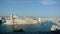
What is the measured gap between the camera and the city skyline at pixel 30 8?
5031mm

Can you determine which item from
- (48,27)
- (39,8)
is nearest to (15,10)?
(39,8)

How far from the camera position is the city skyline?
5.03 meters

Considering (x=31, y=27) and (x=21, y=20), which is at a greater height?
(x=21, y=20)

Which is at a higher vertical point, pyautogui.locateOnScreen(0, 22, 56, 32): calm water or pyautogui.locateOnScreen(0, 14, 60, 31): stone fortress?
pyautogui.locateOnScreen(0, 14, 60, 31): stone fortress

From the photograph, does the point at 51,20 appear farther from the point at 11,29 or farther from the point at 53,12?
the point at 11,29

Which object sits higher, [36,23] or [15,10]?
[15,10]

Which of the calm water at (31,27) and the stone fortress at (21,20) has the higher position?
the stone fortress at (21,20)

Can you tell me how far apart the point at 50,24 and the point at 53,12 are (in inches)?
17.6

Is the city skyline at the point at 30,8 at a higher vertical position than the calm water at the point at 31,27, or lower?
higher

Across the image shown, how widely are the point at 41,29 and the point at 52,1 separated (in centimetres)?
106

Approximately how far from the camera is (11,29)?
508 centimetres

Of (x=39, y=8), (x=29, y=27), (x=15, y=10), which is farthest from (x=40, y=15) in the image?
(x=15, y=10)

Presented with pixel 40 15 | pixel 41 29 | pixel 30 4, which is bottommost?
pixel 41 29

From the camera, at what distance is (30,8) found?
510cm
